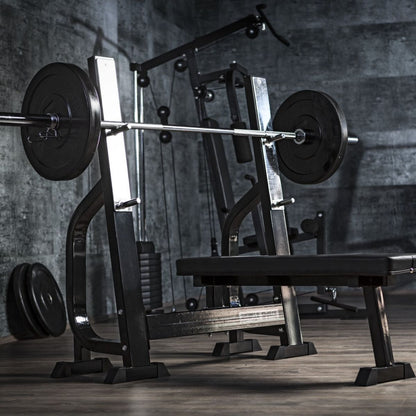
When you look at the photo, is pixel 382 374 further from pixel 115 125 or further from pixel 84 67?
pixel 84 67

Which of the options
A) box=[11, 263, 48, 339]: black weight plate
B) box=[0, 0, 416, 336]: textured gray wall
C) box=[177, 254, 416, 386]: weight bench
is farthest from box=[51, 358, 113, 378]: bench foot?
box=[0, 0, 416, 336]: textured gray wall

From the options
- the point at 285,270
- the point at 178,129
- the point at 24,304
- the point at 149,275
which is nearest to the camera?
the point at 285,270

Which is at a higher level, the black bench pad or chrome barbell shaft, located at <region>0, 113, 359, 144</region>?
chrome barbell shaft, located at <region>0, 113, 359, 144</region>

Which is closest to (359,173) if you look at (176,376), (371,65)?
(371,65)

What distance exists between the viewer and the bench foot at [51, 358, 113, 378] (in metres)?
3.45

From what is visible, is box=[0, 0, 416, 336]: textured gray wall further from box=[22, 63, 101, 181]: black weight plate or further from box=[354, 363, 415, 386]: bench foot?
box=[354, 363, 415, 386]: bench foot

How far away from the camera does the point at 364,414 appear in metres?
2.58

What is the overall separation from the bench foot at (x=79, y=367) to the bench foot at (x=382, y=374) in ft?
3.54

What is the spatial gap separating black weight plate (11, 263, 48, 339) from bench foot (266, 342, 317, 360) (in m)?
1.64

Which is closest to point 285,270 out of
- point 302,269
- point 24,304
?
point 302,269

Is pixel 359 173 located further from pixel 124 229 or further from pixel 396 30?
pixel 124 229

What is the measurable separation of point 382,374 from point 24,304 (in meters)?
2.40

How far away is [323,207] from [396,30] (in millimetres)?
1681

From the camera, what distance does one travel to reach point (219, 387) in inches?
124
